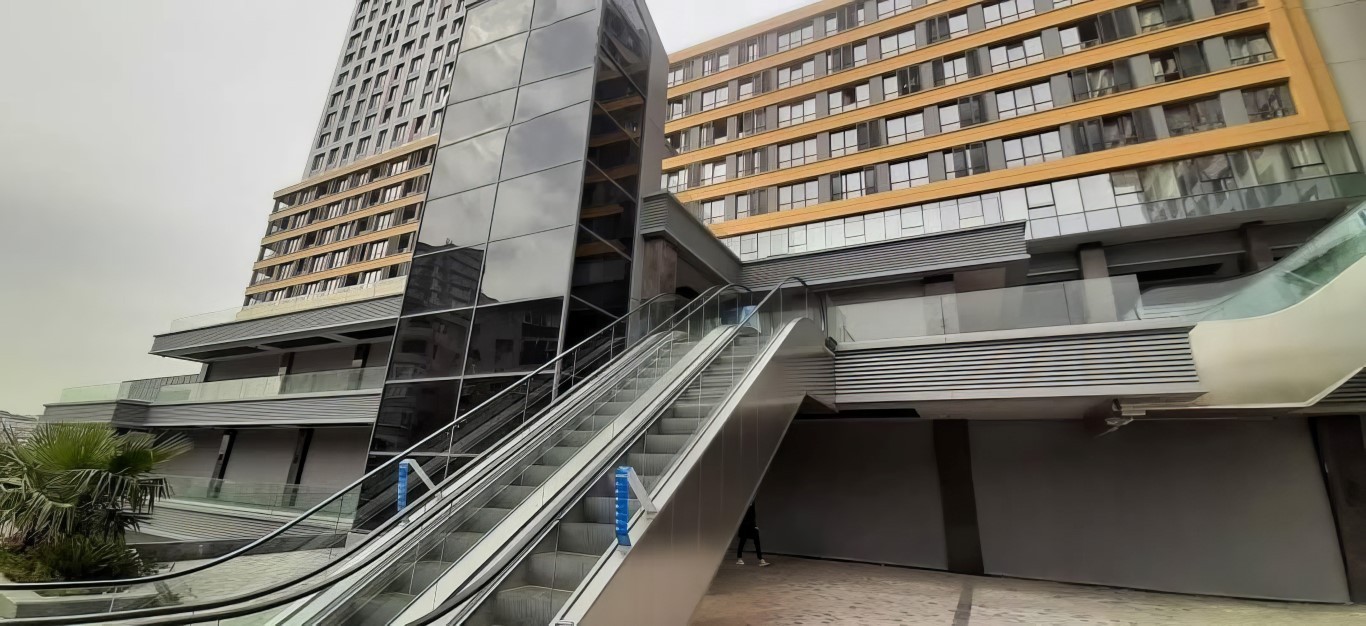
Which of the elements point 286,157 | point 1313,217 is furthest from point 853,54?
point 286,157

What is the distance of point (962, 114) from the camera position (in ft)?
83.9

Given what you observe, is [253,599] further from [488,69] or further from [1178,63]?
[1178,63]

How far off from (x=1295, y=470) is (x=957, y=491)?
19.0 feet

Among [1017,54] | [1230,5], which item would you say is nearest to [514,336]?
[1017,54]

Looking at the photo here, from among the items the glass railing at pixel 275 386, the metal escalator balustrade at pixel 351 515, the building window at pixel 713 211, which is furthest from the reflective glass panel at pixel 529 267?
the building window at pixel 713 211

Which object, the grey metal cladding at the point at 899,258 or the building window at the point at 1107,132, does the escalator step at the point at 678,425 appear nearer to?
the grey metal cladding at the point at 899,258

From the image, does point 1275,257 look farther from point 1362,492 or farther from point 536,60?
point 536,60

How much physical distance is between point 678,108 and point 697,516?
110ft

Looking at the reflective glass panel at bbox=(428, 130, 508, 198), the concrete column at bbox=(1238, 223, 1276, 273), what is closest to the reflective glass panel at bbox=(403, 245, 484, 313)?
the reflective glass panel at bbox=(428, 130, 508, 198)

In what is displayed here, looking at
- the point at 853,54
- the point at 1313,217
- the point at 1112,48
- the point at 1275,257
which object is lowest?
the point at 1275,257

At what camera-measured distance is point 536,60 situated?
12117 millimetres

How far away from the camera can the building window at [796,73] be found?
31.4 meters

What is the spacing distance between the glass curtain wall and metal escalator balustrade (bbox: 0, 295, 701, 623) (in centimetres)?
44

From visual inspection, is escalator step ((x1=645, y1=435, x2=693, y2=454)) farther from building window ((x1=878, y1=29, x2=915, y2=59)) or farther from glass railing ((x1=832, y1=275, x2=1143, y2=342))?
building window ((x1=878, y1=29, x2=915, y2=59))
